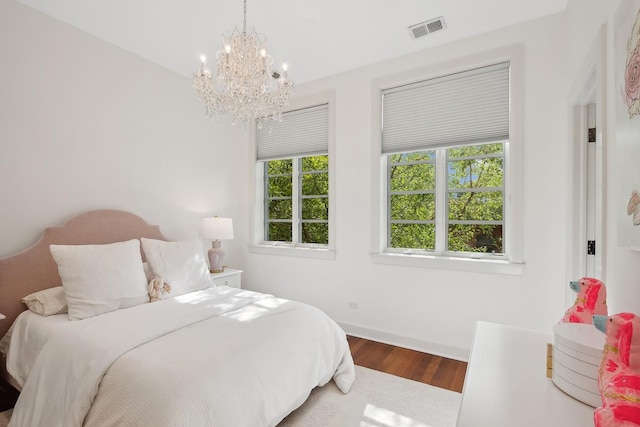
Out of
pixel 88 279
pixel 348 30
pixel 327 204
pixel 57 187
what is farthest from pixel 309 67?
pixel 88 279

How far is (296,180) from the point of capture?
3.93 metres

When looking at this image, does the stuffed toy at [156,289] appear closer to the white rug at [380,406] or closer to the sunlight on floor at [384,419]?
the white rug at [380,406]

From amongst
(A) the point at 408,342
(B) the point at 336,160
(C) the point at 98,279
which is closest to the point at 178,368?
(C) the point at 98,279

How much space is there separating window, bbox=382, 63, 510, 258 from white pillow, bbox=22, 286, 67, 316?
2822mm

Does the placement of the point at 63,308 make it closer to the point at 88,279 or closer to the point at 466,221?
the point at 88,279

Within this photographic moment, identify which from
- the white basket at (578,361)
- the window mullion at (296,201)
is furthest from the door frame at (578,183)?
the window mullion at (296,201)

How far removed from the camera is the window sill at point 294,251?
3.51 meters

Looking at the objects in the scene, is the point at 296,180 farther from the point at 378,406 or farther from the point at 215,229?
the point at 378,406

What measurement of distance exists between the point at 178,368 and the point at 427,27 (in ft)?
10.0

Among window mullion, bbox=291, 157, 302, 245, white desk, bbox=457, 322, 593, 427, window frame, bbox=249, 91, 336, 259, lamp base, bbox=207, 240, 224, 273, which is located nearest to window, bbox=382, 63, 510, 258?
window frame, bbox=249, 91, 336, 259

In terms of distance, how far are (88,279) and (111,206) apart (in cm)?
99

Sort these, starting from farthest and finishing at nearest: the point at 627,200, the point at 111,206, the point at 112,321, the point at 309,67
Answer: the point at 309,67, the point at 111,206, the point at 112,321, the point at 627,200

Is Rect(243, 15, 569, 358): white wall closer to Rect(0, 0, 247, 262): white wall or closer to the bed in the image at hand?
the bed

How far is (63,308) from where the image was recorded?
2152mm
